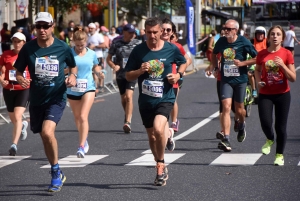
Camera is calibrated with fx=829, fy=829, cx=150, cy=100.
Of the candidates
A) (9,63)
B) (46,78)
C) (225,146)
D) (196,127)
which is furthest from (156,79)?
(196,127)

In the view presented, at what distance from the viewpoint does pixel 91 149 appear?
486 inches

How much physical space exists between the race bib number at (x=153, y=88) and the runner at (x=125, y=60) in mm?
5256

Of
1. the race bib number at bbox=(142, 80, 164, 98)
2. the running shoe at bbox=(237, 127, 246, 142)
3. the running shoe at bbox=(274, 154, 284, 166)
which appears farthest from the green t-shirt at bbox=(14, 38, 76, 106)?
the running shoe at bbox=(237, 127, 246, 142)

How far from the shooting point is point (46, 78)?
29.0ft

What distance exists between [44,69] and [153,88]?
3.90ft

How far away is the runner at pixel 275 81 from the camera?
392 inches

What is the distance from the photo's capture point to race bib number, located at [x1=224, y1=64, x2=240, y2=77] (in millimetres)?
11914

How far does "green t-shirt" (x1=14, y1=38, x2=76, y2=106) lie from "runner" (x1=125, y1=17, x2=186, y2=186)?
0.78 m

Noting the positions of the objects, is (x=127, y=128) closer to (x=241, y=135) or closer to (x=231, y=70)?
(x=241, y=135)

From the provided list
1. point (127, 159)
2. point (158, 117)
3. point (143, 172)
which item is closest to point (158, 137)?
point (158, 117)

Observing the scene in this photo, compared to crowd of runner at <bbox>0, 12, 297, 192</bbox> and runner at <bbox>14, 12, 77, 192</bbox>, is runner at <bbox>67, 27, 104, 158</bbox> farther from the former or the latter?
runner at <bbox>14, 12, 77, 192</bbox>

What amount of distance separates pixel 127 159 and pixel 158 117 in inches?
88.4

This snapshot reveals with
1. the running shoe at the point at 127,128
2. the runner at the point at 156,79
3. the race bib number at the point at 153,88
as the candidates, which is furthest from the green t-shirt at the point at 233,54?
the race bib number at the point at 153,88

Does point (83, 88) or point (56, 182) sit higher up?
point (83, 88)
